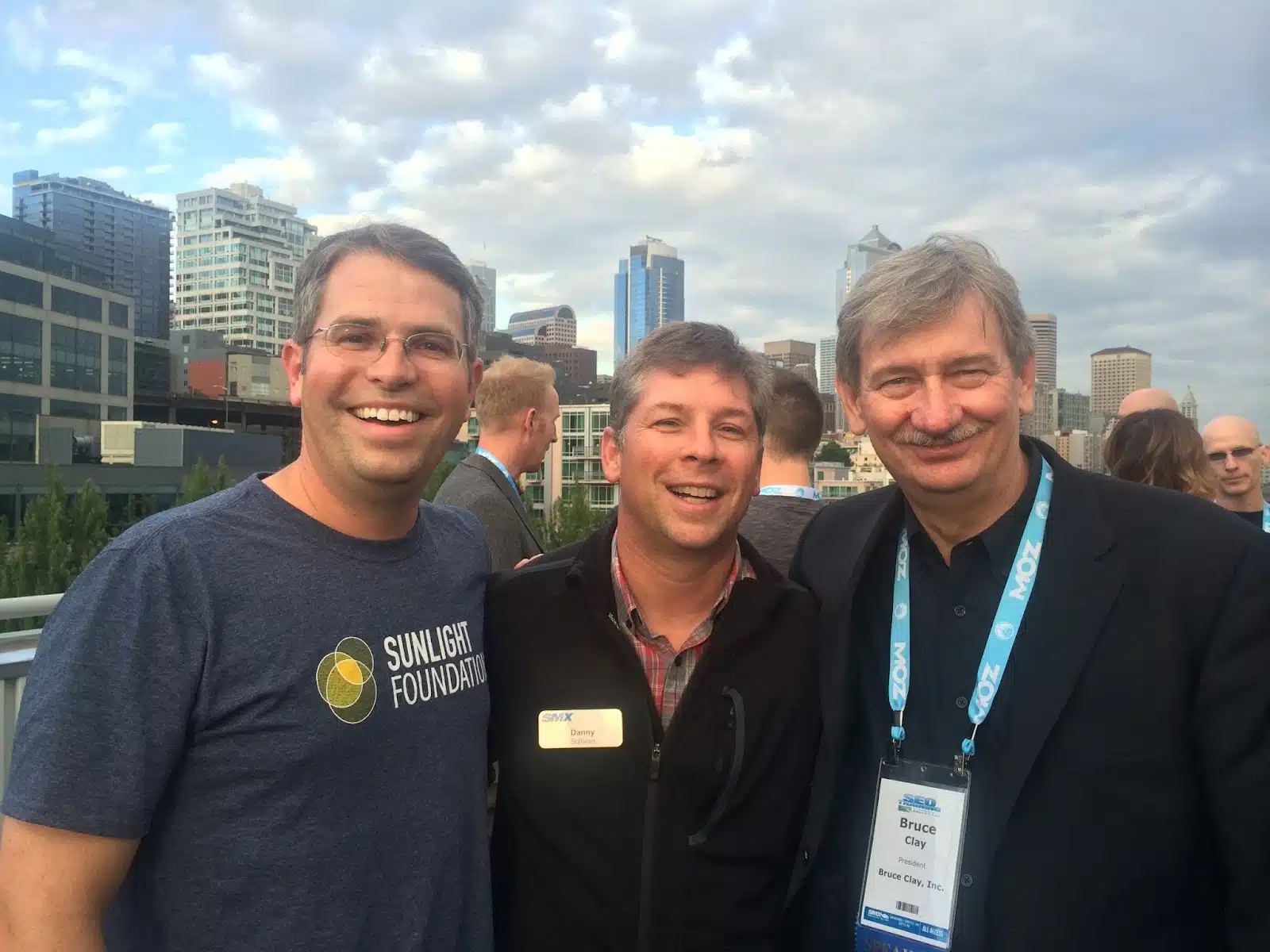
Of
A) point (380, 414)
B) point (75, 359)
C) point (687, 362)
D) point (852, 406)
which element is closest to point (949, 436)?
point (852, 406)

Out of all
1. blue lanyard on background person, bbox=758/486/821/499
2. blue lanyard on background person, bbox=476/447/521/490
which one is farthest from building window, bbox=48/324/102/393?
blue lanyard on background person, bbox=758/486/821/499

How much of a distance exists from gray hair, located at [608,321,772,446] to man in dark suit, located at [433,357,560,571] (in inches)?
80.2

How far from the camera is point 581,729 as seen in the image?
7.23 ft

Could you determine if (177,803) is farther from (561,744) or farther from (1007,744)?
(1007,744)

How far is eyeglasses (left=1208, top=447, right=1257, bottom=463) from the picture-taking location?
226 inches

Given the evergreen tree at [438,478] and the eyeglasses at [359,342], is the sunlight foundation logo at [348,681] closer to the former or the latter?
the eyeglasses at [359,342]

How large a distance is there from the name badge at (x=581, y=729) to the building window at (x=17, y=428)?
60812 millimetres

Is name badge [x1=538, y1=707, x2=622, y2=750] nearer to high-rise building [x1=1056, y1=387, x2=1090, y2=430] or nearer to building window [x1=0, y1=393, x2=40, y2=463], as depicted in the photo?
building window [x1=0, y1=393, x2=40, y2=463]

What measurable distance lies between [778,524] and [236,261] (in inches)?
6198

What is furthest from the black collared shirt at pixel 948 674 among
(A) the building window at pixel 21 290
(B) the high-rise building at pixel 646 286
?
(B) the high-rise building at pixel 646 286

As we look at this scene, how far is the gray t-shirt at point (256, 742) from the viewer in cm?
154

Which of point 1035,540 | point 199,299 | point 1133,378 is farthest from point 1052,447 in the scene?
point 199,299

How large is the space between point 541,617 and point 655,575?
0.34 metres

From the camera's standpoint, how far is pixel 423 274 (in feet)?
6.81
